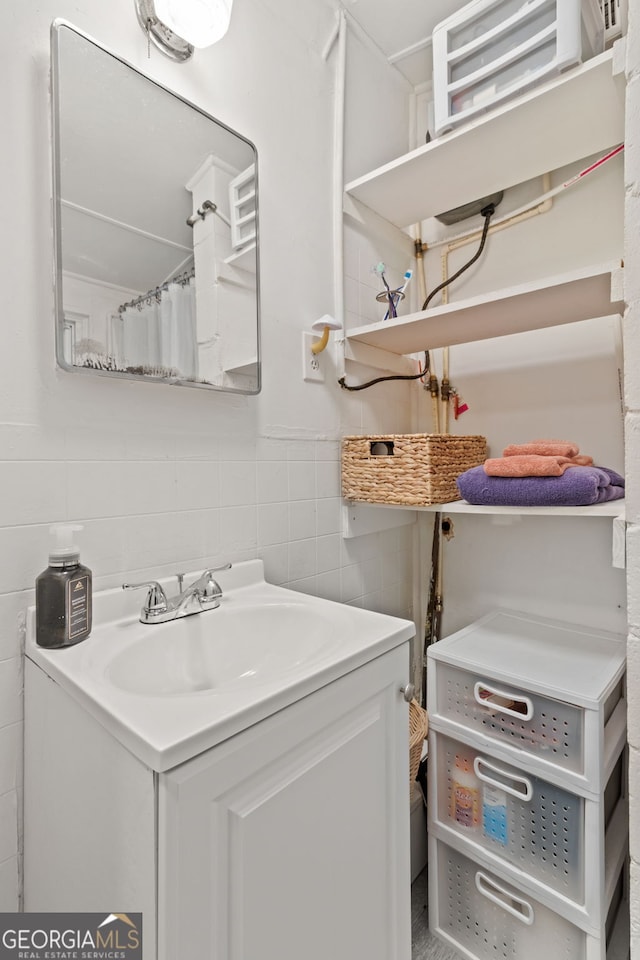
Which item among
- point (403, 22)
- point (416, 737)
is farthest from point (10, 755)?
point (403, 22)

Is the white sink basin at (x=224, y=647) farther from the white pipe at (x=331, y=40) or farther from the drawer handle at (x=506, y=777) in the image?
the white pipe at (x=331, y=40)

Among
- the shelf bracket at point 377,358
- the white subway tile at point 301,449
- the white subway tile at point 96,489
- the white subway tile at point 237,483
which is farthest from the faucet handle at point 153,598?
the shelf bracket at point 377,358

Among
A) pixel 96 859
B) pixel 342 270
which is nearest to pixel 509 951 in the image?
pixel 96 859

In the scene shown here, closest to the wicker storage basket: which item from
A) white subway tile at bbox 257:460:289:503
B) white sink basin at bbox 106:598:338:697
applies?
white subway tile at bbox 257:460:289:503

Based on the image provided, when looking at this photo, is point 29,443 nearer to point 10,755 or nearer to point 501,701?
point 10,755

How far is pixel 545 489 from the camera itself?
993 mm

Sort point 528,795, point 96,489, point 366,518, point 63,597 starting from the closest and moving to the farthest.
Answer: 1. point 63,597
2. point 96,489
3. point 528,795
4. point 366,518

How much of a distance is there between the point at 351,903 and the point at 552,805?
1.69 feet

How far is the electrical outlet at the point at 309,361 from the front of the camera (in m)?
1.24

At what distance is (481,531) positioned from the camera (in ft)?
5.01

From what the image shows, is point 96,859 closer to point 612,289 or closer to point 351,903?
point 351,903

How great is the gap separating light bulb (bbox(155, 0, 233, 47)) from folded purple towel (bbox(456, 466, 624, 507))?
105 centimetres

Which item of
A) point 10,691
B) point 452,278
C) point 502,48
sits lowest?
point 10,691

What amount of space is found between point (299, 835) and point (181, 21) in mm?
1379
